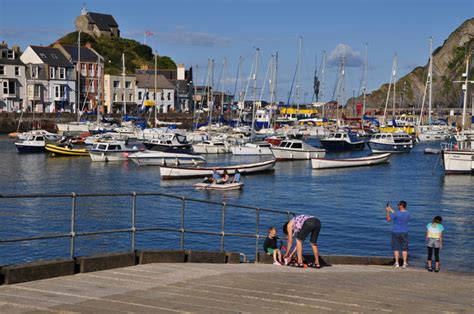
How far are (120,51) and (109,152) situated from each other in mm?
101479

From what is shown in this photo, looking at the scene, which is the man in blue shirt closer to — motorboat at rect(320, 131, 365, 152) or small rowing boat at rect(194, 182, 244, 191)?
small rowing boat at rect(194, 182, 244, 191)

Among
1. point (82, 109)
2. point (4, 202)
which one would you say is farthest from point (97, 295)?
point (82, 109)

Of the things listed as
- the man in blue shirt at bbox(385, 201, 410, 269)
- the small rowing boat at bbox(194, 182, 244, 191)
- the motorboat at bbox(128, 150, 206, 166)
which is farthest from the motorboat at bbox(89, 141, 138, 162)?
the man in blue shirt at bbox(385, 201, 410, 269)

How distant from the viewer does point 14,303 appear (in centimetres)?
955

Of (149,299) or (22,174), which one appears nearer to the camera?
(149,299)

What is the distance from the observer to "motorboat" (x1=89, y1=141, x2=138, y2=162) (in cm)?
7306

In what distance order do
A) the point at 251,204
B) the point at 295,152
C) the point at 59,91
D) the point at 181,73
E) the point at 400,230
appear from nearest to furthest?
the point at 400,230 → the point at 251,204 → the point at 295,152 → the point at 59,91 → the point at 181,73

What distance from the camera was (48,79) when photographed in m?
127

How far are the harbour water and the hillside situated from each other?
9103 cm

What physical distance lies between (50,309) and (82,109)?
12774 centimetres

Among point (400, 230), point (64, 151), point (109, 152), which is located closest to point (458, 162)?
point (109, 152)

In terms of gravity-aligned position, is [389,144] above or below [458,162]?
above

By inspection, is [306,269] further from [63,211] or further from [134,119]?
[134,119]

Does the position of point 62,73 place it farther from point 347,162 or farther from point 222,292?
point 222,292
